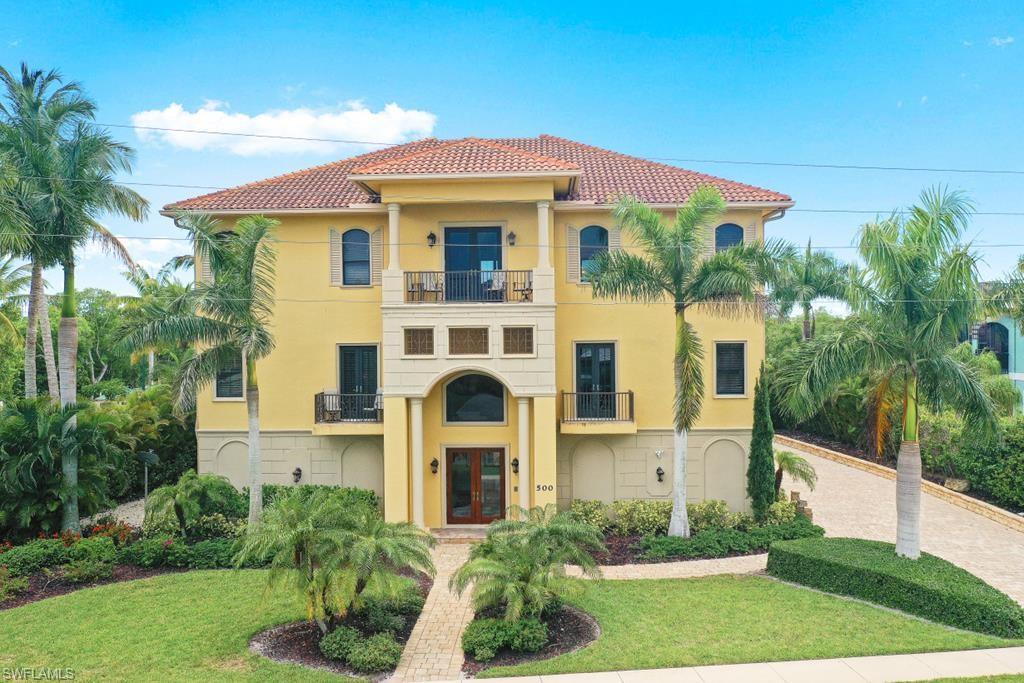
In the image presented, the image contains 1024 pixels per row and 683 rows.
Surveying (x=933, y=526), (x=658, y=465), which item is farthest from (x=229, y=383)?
(x=933, y=526)

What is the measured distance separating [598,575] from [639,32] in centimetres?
1632

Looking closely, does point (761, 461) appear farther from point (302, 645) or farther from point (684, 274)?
point (302, 645)

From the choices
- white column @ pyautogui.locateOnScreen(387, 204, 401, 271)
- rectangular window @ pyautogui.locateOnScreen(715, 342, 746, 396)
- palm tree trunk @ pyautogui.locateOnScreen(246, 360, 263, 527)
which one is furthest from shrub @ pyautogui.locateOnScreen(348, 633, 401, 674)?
rectangular window @ pyautogui.locateOnScreen(715, 342, 746, 396)

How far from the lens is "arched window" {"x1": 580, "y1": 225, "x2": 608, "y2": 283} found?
1803 centimetres

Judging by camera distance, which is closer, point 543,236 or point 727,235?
point 543,236

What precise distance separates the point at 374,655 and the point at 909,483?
10.5 metres

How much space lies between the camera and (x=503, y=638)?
10031 mm

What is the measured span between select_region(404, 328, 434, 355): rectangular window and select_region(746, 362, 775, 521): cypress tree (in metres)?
8.65

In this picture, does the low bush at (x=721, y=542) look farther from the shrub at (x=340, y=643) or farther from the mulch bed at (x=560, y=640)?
the shrub at (x=340, y=643)

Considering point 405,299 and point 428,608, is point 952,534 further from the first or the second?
point 405,299

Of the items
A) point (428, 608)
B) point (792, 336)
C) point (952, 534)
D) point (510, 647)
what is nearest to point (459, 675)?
point (510, 647)

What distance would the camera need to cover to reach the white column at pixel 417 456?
55.6 feet

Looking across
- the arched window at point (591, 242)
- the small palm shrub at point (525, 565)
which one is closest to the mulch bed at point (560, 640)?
the small palm shrub at point (525, 565)

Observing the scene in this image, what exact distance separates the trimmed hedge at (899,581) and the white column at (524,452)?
6154 mm
